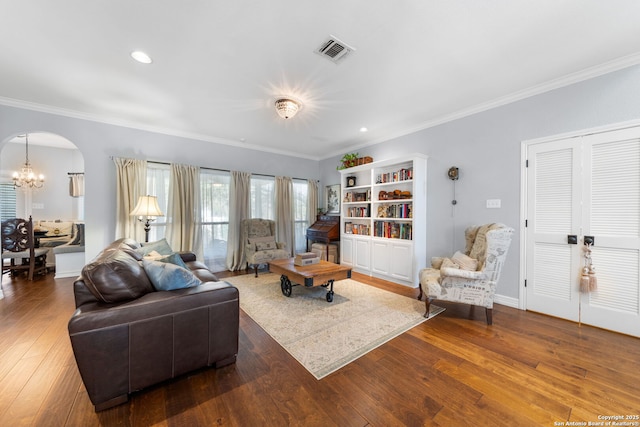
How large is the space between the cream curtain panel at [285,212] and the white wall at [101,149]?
1444mm

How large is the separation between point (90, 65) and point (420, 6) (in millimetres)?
3195

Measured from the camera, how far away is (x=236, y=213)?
505cm

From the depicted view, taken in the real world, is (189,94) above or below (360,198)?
above

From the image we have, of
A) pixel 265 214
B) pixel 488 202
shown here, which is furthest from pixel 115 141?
pixel 488 202

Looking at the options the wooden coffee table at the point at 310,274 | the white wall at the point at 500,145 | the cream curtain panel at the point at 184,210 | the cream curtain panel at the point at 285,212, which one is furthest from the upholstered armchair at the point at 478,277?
the cream curtain panel at the point at 184,210

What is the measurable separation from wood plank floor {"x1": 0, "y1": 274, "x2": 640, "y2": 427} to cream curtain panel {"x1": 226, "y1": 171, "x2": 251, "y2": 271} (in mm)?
2683

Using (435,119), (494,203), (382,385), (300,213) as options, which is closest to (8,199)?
(300,213)

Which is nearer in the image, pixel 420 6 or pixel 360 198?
pixel 420 6

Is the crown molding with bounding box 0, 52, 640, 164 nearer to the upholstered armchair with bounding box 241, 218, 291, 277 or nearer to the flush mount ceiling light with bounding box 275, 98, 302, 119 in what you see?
the upholstered armchair with bounding box 241, 218, 291, 277

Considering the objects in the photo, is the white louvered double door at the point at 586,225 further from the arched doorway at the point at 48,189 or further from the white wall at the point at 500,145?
the arched doorway at the point at 48,189

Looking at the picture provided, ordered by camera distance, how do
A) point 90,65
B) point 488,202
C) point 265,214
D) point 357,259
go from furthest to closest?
point 265,214 < point 357,259 < point 488,202 < point 90,65

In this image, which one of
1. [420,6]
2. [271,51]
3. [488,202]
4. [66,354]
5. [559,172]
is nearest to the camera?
[420,6]

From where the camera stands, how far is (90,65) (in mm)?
2445

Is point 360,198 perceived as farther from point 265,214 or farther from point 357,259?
point 265,214
